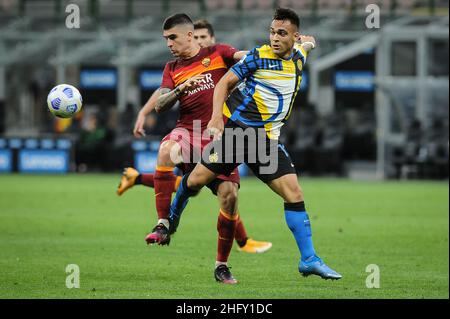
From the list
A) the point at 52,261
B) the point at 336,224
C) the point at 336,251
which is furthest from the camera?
the point at 336,224

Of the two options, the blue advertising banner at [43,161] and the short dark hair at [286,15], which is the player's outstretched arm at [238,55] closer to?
the short dark hair at [286,15]

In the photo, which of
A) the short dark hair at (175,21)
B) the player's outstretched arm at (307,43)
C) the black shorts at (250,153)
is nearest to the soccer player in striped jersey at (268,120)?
the black shorts at (250,153)

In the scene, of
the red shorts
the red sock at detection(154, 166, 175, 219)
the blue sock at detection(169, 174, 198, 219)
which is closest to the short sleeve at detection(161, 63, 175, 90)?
the red shorts

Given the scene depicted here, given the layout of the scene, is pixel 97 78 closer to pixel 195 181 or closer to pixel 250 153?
pixel 195 181

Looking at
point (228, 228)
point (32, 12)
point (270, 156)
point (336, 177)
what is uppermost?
point (32, 12)

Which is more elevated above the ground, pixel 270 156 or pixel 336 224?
pixel 270 156

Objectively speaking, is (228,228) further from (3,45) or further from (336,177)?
(3,45)

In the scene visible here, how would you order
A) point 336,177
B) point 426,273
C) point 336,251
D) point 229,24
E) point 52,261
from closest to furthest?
1. point 426,273
2. point 52,261
3. point 336,251
4. point 336,177
5. point 229,24

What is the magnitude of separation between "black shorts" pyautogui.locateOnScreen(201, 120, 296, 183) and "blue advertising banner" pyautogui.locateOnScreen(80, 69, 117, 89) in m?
23.9

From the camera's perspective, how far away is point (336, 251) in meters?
11.6

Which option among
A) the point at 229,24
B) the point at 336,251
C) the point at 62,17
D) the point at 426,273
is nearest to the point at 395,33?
the point at 229,24

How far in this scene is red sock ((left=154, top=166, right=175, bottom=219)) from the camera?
9.95m

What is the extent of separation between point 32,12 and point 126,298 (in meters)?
26.4

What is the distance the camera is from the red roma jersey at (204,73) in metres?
9.87
